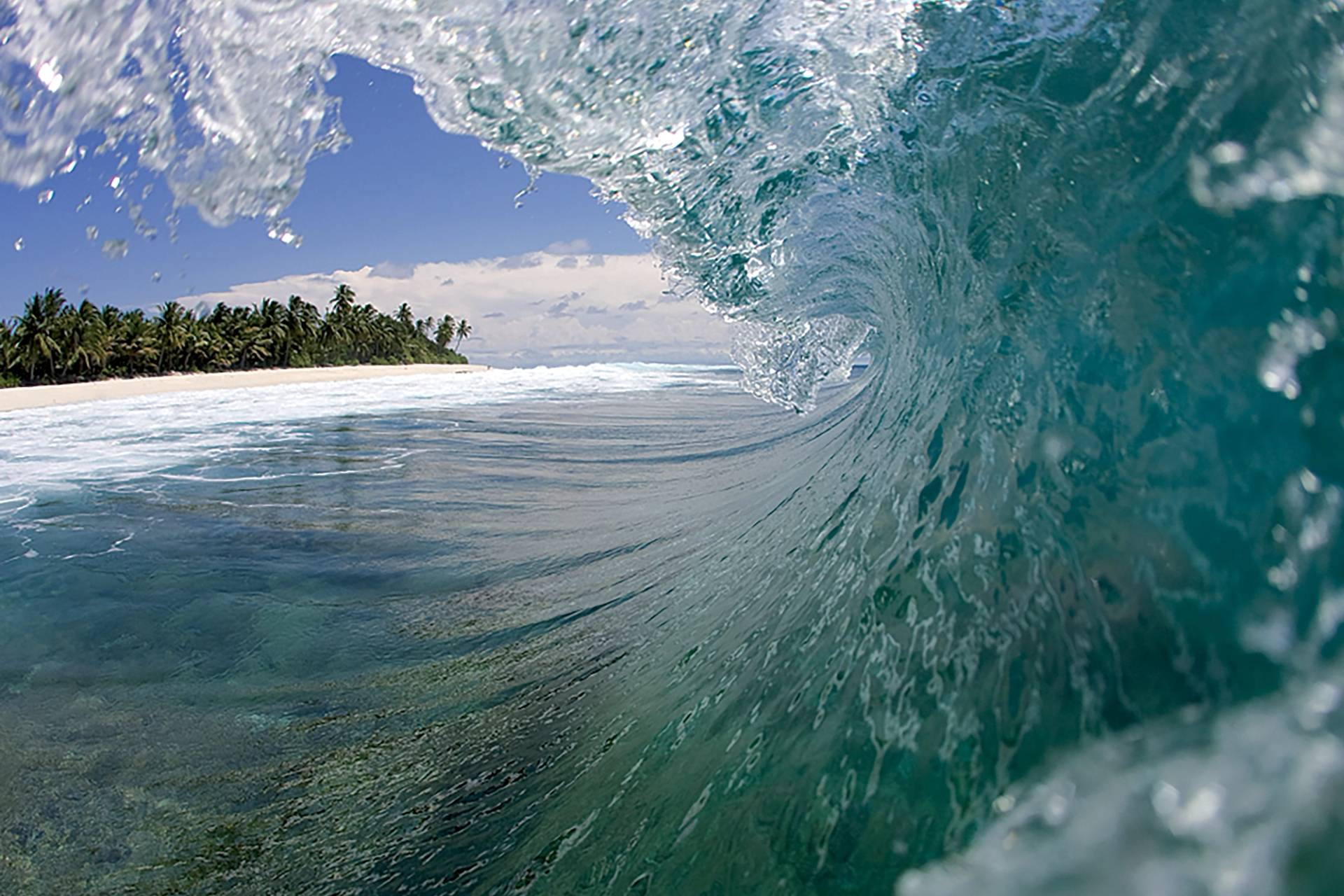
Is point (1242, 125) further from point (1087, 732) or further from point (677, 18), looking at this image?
point (677, 18)

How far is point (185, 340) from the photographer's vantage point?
5084 cm

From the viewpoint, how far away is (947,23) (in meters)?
3.01

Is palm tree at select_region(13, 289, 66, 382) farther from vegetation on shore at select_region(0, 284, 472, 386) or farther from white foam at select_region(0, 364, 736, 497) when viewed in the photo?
white foam at select_region(0, 364, 736, 497)

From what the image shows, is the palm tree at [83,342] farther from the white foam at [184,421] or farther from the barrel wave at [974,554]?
the barrel wave at [974,554]

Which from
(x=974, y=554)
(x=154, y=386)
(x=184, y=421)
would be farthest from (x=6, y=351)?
(x=974, y=554)

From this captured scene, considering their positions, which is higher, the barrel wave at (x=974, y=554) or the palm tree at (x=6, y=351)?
the palm tree at (x=6, y=351)

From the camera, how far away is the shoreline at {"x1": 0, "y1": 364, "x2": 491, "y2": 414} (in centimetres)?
2655

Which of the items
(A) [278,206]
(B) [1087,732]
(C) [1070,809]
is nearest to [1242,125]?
(B) [1087,732]

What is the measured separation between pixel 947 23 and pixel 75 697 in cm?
394

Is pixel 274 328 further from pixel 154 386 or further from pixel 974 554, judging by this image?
pixel 974 554

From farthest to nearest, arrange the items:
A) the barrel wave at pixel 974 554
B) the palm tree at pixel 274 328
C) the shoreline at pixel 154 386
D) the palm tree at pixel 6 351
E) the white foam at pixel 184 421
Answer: the palm tree at pixel 274 328, the palm tree at pixel 6 351, the shoreline at pixel 154 386, the white foam at pixel 184 421, the barrel wave at pixel 974 554

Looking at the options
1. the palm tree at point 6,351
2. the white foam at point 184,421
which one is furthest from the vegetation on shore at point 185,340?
the white foam at point 184,421

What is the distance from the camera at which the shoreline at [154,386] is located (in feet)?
87.1

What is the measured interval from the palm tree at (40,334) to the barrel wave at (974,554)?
4801cm
